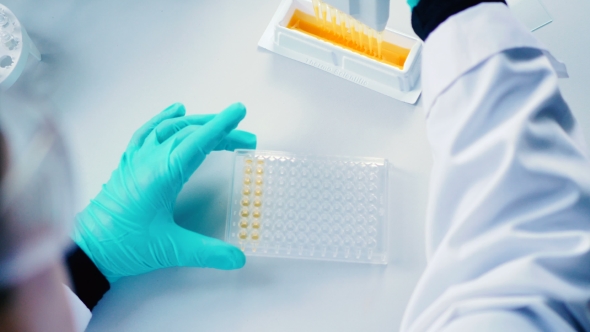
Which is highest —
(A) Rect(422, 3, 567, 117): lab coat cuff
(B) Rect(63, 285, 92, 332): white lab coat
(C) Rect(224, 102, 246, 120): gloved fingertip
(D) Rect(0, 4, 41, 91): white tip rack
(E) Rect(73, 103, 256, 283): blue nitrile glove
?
(D) Rect(0, 4, 41, 91): white tip rack

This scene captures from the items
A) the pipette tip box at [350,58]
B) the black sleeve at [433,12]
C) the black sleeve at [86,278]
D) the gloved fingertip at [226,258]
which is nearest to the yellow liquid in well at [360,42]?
the pipette tip box at [350,58]

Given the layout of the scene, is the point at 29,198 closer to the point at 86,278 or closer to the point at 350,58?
the point at 86,278

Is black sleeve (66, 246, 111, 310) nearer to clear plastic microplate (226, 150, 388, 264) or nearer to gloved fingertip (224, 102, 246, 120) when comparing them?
clear plastic microplate (226, 150, 388, 264)

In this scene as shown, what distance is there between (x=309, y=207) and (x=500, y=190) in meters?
0.34

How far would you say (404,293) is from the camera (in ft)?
2.36

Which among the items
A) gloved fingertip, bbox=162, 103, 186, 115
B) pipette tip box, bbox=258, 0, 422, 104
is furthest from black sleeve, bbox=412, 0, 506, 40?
gloved fingertip, bbox=162, 103, 186, 115

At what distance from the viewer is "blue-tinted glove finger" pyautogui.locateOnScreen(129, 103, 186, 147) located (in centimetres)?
79

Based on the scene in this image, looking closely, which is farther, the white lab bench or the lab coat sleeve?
the white lab bench

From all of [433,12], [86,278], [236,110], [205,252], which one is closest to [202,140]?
[236,110]

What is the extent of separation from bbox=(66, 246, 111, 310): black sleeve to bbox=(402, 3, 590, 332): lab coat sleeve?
1.57ft

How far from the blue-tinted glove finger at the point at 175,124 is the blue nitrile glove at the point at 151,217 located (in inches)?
1.0

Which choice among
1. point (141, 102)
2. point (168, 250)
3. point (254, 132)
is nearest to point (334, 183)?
point (254, 132)

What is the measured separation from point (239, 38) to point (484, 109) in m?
0.54

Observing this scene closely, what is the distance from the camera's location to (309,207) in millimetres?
771
